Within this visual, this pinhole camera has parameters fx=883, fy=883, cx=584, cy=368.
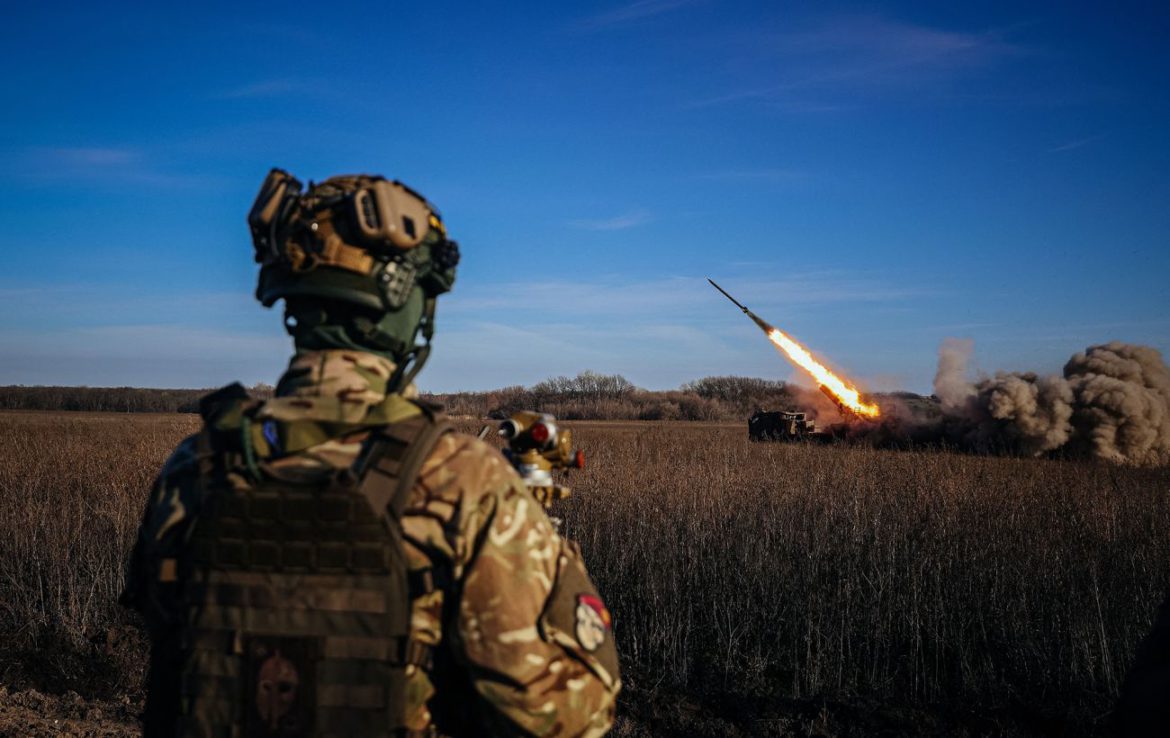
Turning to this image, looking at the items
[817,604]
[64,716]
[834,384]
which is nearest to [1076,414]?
[834,384]

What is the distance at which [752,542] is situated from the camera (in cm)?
922

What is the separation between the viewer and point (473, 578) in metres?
2.15

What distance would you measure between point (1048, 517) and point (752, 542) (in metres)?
4.26

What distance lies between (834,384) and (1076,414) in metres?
6.90

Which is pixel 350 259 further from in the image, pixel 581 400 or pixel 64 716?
pixel 581 400

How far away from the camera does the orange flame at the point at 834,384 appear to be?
27594mm

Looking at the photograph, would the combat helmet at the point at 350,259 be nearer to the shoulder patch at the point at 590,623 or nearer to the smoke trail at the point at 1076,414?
the shoulder patch at the point at 590,623

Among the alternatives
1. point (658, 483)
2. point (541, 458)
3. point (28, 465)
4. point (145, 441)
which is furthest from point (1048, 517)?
point (145, 441)

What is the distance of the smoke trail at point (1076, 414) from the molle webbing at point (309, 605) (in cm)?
2565

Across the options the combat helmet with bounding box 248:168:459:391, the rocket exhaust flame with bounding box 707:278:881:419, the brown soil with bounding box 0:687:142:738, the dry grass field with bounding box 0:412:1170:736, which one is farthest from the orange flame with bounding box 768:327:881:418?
the combat helmet with bounding box 248:168:459:391

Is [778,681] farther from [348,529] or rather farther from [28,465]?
[28,465]

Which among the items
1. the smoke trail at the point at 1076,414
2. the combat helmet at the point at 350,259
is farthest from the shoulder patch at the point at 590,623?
the smoke trail at the point at 1076,414

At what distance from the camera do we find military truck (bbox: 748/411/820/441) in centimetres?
2812

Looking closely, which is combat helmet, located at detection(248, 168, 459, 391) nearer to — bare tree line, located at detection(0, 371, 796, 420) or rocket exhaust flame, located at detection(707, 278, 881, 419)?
rocket exhaust flame, located at detection(707, 278, 881, 419)
